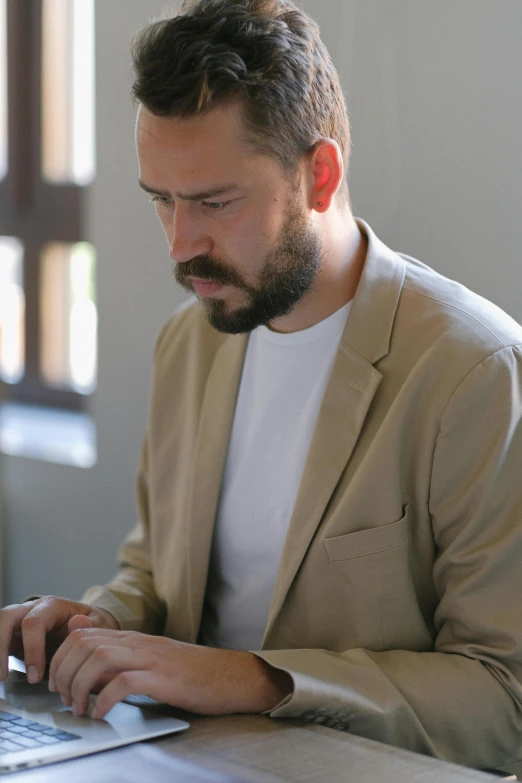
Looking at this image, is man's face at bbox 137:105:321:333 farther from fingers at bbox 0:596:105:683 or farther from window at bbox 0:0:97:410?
window at bbox 0:0:97:410

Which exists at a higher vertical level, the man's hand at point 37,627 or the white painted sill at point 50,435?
the man's hand at point 37,627

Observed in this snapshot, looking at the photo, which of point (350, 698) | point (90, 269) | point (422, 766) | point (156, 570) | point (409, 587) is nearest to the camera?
point (422, 766)

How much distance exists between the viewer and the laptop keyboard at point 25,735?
1.00 metres

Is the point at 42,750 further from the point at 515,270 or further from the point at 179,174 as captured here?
the point at 515,270

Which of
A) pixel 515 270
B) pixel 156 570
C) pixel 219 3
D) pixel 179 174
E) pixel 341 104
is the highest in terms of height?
pixel 219 3

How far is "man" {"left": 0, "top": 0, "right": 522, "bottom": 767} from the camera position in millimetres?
1188

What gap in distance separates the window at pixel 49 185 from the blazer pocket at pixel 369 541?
191 cm

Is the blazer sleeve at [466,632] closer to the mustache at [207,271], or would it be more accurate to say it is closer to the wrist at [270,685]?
the wrist at [270,685]

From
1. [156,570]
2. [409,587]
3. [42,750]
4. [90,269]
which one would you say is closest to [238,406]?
[156,570]

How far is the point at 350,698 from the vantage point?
115 centimetres

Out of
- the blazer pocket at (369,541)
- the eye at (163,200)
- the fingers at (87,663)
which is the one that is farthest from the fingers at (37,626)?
the eye at (163,200)

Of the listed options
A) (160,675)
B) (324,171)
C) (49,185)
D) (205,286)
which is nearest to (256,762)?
(160,675)

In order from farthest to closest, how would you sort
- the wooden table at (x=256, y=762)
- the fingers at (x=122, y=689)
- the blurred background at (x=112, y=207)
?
the blurred background at (x=112, y=207), the fingers at (x=122, y=689), the wooden table at (x=256, y=762)

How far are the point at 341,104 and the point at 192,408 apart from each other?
507 millimetres
